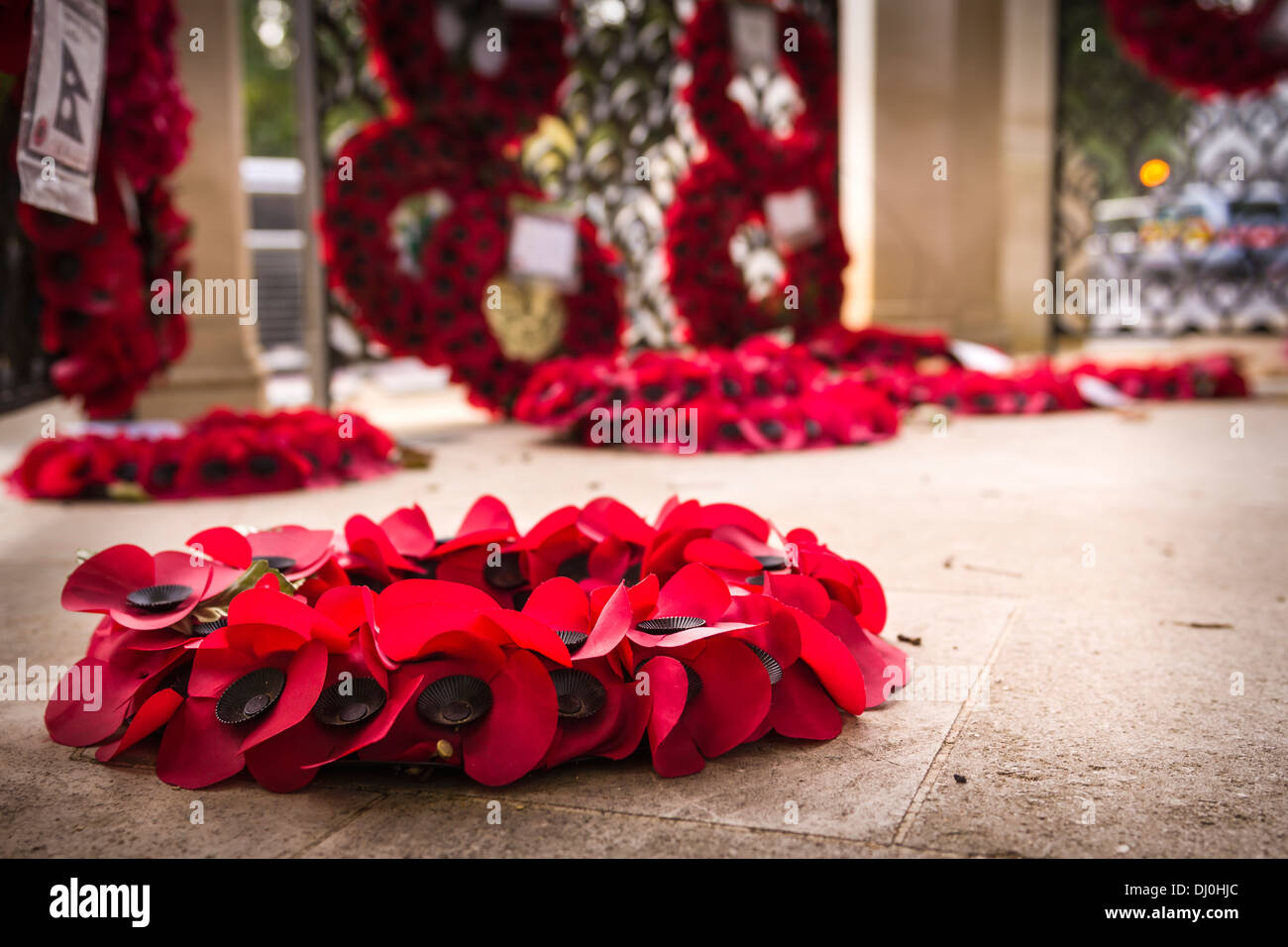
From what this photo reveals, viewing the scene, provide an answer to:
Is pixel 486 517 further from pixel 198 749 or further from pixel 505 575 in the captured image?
pixel 198 749

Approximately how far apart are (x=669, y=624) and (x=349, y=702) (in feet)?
1.35

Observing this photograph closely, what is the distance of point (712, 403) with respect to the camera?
4.72m

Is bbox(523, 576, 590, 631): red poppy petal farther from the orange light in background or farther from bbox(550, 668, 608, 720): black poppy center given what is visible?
the orange light in background

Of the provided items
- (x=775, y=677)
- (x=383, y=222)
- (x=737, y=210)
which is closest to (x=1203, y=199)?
(x=737, y=210)

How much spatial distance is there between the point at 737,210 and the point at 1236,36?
3429 millimetres

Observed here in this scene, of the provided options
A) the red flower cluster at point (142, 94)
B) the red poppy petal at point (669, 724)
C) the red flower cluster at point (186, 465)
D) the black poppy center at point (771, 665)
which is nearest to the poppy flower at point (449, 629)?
the red poppy petal at point (669, 724)

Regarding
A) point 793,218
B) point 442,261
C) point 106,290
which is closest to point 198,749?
point 106,290

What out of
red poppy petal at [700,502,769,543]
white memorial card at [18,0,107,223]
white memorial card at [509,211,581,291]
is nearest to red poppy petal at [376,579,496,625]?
red poppy petal at [700,502,769,543]

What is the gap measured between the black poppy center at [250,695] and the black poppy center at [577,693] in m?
0.33

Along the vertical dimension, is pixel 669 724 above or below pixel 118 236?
below

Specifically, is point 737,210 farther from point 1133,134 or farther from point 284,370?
point 284,370

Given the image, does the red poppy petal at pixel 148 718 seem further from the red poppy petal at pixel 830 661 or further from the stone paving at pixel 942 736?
the red poppy petal at pixel 830 661

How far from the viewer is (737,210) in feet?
21.9

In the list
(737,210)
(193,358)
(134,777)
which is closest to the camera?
(134,777)
